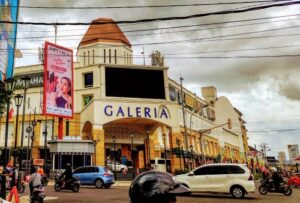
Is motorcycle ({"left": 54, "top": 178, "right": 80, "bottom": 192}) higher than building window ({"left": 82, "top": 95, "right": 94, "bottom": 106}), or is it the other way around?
building window ({"left": 82, "top": 95, "right": 94, "bottom": 106})

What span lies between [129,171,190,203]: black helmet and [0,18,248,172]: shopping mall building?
33576 millimetres

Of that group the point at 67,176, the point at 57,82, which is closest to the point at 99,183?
the point at 67,176

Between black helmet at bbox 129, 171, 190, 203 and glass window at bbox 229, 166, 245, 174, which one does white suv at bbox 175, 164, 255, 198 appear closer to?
glass window at bbox 229, 166, 245, 174

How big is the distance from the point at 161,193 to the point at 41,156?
47.4 meters

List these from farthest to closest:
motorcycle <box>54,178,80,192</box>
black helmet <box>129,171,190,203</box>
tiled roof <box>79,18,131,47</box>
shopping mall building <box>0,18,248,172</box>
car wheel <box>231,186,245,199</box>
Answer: tiled roof <box>79,18,131,47</box> < shopping mall building <box>0,18,248,172</box> < motorcycle <box>54,178,80,192</box> < car wheel <box>231,186,245,199</box> < black helmet <box>129,171,190,203</box>

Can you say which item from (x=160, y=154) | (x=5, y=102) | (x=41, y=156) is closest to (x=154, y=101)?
(x=160, y=154)

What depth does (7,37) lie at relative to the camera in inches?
758

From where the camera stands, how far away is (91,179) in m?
23.1

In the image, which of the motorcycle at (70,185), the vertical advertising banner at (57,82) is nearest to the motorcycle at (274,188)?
the motorcycle at (70,185)

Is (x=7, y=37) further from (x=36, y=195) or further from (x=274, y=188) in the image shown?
(x=274, y=188)

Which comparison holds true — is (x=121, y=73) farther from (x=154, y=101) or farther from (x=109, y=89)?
(x=154, y=101)

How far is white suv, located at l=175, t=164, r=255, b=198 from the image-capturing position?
16578mm

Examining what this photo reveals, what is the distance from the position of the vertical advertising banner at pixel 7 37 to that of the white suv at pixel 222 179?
36.7 feet

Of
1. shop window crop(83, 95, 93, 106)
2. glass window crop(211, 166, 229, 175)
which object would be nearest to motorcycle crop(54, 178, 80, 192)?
glass window crop(211, 166, 229, 175)
